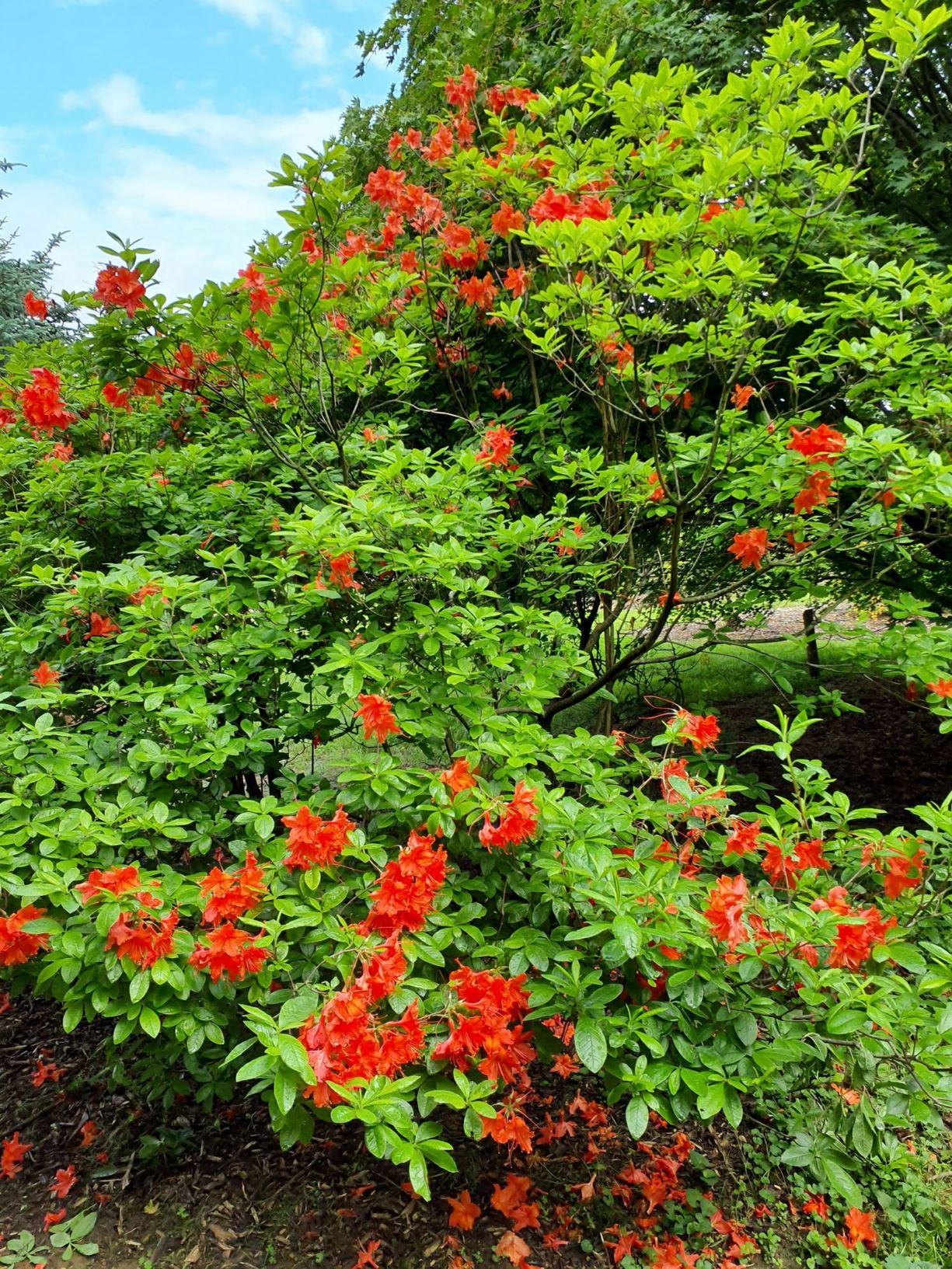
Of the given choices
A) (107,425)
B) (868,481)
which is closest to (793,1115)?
(868,481)

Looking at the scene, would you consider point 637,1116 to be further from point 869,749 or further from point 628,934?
point 869,749

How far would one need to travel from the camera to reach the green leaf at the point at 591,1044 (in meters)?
1.53

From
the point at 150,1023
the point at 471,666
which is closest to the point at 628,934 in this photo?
the point at 471,666

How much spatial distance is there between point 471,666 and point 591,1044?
3.13 ft

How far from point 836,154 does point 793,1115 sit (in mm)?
3123

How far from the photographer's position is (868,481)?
2277 mm

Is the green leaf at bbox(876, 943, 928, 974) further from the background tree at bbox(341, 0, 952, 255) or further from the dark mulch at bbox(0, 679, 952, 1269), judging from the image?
the background tree at bbox(341, 0, 952, 255)

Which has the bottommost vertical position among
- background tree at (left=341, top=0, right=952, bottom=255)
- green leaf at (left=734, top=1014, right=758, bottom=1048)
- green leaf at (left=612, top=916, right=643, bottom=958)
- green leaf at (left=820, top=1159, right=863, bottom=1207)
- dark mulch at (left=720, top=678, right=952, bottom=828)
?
dark mulch at (left=720, top=678, right=952, bottom=828)

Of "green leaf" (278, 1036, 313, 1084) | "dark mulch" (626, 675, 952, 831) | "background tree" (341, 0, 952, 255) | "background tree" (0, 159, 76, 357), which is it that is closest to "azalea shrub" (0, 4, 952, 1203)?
"green leaf" (278, 1036, 313, 1084)

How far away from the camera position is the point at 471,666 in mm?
2064

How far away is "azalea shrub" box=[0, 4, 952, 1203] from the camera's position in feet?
5.21

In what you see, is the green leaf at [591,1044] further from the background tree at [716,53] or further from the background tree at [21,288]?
the background tree at [21,288]

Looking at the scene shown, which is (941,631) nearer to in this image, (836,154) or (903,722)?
(836,154)

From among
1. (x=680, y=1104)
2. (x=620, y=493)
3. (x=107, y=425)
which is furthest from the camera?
(x=107, y=425)
